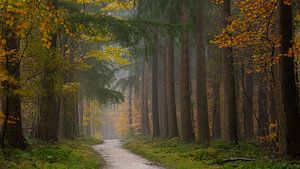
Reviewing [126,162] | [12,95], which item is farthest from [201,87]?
[12,95]

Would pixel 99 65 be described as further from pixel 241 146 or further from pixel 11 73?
pixel 11 73

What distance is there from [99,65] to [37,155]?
23505mm

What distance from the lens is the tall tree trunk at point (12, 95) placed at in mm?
12172

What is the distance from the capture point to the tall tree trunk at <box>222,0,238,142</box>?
17375mm

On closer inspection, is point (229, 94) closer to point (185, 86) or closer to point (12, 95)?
point (185, 86)

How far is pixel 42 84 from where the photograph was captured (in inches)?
603

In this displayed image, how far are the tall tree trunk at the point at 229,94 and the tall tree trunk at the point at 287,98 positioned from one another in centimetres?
562

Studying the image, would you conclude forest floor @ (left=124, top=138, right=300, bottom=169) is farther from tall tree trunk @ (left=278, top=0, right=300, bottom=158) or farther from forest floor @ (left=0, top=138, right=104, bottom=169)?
forest floor @ (left=0, top=138, right=104, bottom=169)

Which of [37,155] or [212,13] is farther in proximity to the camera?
[212,13]

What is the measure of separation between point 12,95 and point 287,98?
8213mm

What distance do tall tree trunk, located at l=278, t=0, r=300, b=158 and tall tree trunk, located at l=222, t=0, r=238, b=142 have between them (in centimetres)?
562

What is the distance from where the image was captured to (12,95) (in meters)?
12.4

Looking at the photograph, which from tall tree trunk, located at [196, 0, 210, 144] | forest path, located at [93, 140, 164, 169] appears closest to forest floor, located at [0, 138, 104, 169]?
forest path, located at [93, 140, 164, 169]

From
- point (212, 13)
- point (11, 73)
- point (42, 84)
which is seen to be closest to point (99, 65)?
point (212, 13)
